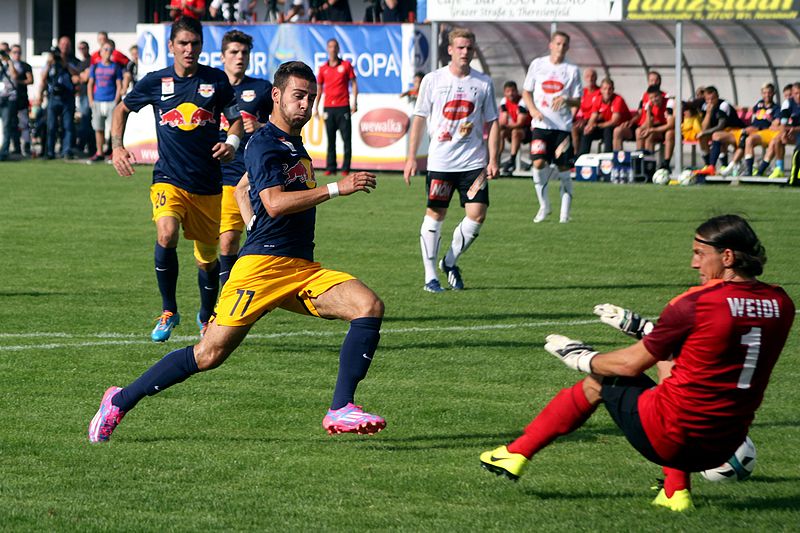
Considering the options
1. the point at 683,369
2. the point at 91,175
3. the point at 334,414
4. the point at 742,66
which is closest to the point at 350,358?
the point at 334,414

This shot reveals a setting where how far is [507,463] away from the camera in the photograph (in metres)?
5.75

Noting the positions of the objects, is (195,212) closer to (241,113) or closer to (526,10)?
(241,113)

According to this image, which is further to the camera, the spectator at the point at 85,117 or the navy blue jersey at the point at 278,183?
the spectator at the point at 85,117

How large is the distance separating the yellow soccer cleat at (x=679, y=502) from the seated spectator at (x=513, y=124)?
21.6 metres

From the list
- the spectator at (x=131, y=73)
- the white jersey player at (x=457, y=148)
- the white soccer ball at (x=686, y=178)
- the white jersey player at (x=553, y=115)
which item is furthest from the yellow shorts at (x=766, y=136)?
the white jersey player at (x=457, y=148)

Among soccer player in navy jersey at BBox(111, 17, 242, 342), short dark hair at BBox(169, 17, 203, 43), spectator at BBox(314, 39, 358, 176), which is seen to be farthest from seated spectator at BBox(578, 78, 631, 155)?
short dark hair at BBox(169, 17, 203, 43)

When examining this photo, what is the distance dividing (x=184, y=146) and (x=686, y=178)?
655 inches

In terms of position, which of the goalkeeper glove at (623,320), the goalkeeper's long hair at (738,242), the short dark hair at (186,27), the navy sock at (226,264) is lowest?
the navy sock at (226,264)

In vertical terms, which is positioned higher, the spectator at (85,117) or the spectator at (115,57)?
the spectator at (115,57)

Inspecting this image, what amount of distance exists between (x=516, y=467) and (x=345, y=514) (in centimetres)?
74

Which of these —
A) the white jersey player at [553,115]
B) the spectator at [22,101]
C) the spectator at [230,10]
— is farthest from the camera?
the spectator at [230,10]

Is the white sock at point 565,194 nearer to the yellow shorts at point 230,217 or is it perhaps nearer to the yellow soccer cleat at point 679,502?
the yellow shorts at point 230,217

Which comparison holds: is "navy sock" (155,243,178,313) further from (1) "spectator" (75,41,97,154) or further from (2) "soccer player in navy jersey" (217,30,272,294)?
(1) "spectator" (75,41,97,154)

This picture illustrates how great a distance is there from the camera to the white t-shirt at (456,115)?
42.8 feet
